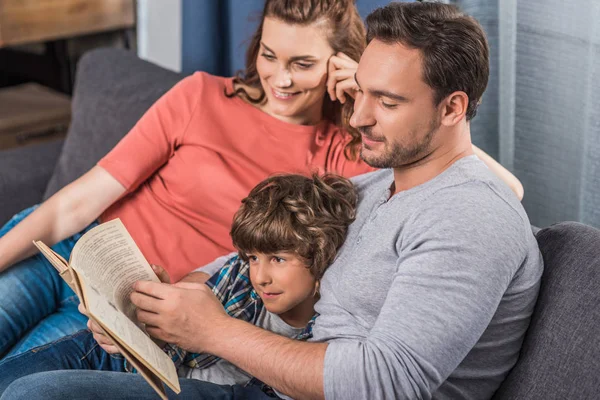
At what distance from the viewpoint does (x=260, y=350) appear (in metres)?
1.23

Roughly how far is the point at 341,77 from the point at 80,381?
832 millimetres

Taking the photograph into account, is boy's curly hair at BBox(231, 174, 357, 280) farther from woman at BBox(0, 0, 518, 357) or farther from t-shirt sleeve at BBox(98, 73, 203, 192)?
t-shirt sleeve at BBox(98, 73, 203, 192)

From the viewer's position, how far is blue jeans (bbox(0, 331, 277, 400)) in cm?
125

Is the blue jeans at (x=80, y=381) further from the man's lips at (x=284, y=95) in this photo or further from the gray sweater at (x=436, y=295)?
the man's lips at (x=284, y=95)

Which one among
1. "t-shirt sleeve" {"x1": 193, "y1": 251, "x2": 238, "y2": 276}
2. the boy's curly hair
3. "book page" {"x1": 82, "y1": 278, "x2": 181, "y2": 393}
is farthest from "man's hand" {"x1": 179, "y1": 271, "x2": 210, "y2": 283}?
"book page" {"x1": 82, "y1": 278, "x2": 181, "y2": 393}

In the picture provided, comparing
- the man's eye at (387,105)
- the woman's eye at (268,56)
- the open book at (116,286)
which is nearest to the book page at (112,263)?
the open book at (116,286)

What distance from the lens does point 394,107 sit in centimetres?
128

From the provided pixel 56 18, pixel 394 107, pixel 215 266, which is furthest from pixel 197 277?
pixel 56 18

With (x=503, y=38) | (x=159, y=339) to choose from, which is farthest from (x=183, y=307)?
(x=503, y=38)

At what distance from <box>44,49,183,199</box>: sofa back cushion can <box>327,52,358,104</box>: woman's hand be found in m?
0.58

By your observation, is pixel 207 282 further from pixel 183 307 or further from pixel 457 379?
pixel 457 379

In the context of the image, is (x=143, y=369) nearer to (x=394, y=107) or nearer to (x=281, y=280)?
(x=281, y=280)

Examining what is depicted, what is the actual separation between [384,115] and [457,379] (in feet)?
1.45

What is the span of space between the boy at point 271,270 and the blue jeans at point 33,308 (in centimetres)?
15
